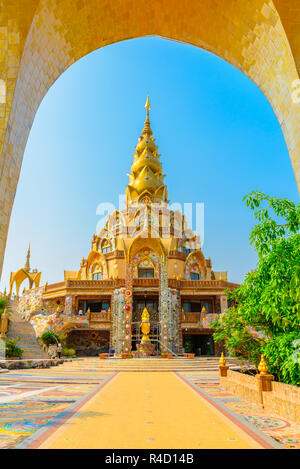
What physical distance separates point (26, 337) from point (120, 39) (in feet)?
65.2

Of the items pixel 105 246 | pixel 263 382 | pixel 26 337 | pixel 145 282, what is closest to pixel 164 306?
pixel 145 282

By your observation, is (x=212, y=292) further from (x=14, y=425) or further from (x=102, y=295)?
(x=14, y=425)

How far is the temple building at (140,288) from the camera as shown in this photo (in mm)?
20391

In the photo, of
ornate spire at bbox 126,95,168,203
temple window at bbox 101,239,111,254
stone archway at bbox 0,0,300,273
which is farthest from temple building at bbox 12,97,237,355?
stone archway at bbox 0,0,300,273

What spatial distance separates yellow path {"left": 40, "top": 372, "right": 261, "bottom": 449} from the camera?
11.1ft

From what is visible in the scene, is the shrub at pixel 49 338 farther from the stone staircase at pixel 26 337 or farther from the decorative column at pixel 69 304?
the decorative column at pixel 69 304

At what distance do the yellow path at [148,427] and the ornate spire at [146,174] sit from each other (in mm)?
29190

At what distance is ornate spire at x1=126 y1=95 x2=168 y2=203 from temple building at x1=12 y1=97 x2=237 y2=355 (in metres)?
0.11

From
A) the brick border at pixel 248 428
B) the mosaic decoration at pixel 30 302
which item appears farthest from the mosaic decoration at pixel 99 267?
the brick border at pixel 248 428

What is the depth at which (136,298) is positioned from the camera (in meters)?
25.5

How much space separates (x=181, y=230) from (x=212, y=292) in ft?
30.8

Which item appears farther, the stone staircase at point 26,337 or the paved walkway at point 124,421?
the stone staircase at point 26,337
